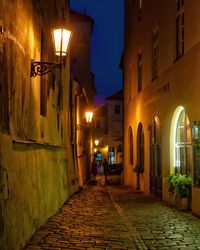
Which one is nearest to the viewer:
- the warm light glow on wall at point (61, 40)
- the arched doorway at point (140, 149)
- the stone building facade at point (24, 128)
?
the stone building facade at point (24, 128)

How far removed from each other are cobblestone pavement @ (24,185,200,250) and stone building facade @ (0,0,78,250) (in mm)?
418

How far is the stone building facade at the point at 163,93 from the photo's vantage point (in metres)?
12.7

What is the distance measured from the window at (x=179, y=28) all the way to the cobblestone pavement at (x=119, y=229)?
5180 millimetres

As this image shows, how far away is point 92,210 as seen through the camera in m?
14.1

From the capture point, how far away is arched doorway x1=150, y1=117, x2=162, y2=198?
17406 mm

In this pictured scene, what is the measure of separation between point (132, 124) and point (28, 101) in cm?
1609

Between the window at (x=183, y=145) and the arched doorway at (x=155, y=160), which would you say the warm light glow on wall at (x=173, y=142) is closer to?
the window at (x=183, y=145)

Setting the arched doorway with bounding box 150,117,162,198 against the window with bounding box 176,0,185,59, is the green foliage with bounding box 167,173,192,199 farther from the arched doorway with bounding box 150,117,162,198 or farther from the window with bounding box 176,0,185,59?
the window with bounding box 176,0,185,59

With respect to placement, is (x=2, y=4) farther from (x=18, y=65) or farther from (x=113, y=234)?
(x=113, y=234)

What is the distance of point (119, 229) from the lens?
34.1 ft

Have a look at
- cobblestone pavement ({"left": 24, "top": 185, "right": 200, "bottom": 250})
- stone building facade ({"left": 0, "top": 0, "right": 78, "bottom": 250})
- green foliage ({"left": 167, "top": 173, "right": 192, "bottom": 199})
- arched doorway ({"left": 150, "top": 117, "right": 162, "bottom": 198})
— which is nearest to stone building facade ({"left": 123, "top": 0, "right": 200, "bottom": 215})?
arched doorway ({"left": 150, "top": 117, "right": 162, "bottom": 198})

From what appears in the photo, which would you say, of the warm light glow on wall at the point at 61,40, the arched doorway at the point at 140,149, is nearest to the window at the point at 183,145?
the warm light glow on wall at the point at 61,40

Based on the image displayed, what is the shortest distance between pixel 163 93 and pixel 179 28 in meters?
2.67

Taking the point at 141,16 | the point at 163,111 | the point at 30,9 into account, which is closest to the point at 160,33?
the point at 163,111
